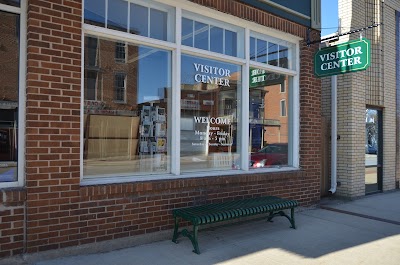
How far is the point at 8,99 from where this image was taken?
3986mm

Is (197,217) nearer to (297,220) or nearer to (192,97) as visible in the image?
(192,97)

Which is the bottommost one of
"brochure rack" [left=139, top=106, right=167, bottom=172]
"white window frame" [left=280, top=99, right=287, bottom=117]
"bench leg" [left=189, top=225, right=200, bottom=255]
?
"bench leg" [left=189, top=225, right=200, bottom=255]

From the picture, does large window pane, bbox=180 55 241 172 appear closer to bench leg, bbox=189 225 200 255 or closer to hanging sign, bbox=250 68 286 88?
hanging sign, bbox=250 68 286 88

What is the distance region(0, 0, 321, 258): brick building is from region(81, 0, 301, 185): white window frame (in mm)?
21

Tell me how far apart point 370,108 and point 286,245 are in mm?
5662

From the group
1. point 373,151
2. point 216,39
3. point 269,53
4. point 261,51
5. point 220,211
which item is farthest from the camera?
point 373,151

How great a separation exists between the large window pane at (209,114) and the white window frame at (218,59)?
0.41 ft

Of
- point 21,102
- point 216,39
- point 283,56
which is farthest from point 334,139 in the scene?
point 21,102

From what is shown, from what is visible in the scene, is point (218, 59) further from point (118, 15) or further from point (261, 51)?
point (118, 15)

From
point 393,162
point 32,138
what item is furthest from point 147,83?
point 393,162

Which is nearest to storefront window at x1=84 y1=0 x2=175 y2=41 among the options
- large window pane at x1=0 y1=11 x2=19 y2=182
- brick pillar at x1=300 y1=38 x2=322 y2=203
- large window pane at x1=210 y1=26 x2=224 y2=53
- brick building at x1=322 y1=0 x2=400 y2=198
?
large window pane at x1=210 y1=26 x2=224 y2=53

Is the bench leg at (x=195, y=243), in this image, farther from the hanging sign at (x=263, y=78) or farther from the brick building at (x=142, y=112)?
the hanging sign at (x=263, y=78)

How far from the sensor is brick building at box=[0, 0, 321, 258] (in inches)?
156

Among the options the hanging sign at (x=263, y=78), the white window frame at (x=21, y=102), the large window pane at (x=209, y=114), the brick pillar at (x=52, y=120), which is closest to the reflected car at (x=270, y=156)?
the large window pane at (x=209, y=114)
